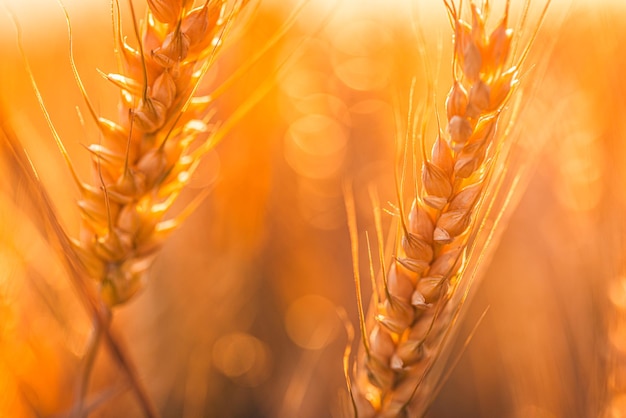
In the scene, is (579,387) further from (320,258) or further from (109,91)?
(109,91)

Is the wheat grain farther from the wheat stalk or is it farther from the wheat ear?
the wheat ear

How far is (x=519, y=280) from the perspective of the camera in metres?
1.55

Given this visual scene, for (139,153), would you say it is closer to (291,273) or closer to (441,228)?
(441,228)

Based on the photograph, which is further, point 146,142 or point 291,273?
point 291,273

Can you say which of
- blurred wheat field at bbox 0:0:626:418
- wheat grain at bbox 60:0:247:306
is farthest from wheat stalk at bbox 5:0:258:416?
blurred wheat field at bbox 0:0:626:418

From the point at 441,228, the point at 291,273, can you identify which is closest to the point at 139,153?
the point at 441,228

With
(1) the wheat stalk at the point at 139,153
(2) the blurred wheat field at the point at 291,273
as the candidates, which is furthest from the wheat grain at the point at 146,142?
(2) the blurred wheat field at the point at 291,273

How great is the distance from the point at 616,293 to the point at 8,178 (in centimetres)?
101

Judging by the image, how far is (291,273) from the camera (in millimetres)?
1536

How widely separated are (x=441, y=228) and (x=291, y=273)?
0.99m

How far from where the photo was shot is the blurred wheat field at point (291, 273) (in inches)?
37.5

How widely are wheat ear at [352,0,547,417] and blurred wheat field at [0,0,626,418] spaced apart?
0.60 ft

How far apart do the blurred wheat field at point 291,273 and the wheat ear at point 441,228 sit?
18 cm

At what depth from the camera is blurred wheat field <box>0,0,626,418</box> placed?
3.13 feet
